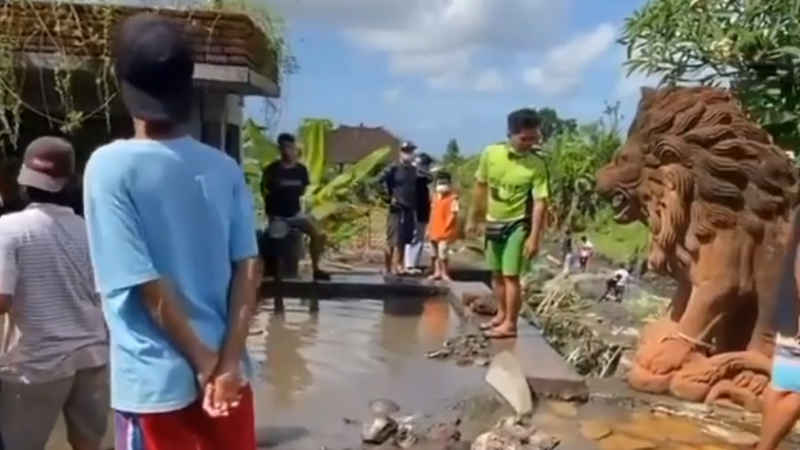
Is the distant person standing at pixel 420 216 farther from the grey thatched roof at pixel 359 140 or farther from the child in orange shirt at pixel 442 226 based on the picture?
the grey thatched roof at pixel 359 140

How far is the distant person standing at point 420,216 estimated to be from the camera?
14.4 meters

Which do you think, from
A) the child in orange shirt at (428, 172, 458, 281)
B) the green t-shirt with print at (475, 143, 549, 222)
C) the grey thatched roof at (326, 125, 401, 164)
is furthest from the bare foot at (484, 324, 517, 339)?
the grey thatched roof at (326, 125, 401, 164)

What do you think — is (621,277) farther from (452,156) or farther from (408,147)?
(452,156)

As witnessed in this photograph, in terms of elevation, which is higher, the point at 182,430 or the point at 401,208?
the point at 182,430

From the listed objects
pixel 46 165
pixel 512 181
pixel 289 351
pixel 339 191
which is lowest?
pixel 289 351

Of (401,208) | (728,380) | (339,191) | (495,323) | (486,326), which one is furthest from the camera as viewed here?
(339,191)

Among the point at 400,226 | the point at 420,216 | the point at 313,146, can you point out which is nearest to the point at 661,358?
the point at 400,226

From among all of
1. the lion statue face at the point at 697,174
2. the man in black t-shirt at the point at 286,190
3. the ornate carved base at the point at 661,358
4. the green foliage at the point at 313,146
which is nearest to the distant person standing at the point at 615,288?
the man in black t-shirt at the point at 286,190

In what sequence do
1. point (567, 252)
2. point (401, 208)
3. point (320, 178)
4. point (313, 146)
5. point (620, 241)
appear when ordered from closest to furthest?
1. point (401, 208)
2. point (313, 146)
3. point (320, 178)
4. point (567, 252)
5. point (620, 241)

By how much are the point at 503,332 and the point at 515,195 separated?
40.3 inches

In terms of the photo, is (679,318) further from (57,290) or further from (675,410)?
(57,290)

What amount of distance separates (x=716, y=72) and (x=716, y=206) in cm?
120

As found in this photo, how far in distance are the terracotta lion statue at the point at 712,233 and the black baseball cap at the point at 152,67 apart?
4.29m

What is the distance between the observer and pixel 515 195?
8070 millimetres
